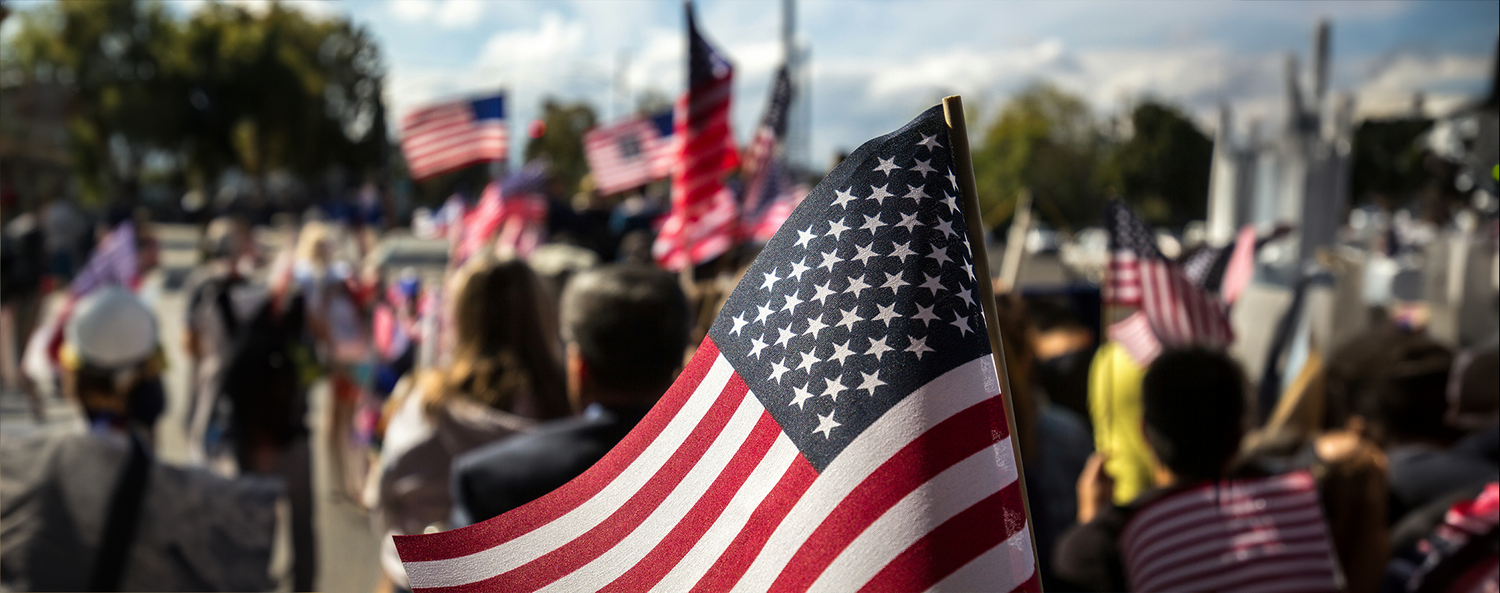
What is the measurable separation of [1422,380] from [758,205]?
4431 mm

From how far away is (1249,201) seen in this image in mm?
16500

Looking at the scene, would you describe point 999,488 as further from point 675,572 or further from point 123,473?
point 123,473

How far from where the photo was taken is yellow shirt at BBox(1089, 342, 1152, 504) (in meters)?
3.88

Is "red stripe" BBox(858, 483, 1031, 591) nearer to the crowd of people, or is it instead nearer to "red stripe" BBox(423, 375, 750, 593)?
"red stripe" BBox(423, 375, 750, 593)

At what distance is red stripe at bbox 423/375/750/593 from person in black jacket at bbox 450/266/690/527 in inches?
26.0

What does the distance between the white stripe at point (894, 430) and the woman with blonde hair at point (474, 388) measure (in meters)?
1.68

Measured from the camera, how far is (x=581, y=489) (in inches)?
63.3

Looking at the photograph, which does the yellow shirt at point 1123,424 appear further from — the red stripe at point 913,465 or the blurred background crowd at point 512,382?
the red stripe at point 913,465

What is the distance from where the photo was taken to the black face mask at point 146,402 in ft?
13.2

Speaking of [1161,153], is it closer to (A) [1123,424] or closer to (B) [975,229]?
(A) [1123,424]

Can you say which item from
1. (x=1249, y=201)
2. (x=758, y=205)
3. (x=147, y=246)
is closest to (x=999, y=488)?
(x=758, y=205)

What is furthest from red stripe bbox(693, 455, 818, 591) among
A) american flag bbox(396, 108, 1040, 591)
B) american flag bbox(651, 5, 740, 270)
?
american flag bbox(651, 5, 740, 270)

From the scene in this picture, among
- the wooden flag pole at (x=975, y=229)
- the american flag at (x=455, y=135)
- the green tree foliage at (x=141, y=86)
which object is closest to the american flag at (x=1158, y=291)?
the wooden flag pole at (x=975, y=229)

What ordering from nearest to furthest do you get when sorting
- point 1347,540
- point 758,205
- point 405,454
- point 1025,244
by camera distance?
point 1347,540 < point 405,454 < point 1025,244 < point 758,205
